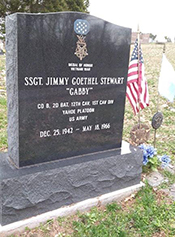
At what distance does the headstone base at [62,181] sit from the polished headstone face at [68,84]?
161mm

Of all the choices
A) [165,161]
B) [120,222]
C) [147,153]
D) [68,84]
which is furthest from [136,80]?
[120,222]

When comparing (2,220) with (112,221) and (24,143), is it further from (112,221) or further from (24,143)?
(112,221)

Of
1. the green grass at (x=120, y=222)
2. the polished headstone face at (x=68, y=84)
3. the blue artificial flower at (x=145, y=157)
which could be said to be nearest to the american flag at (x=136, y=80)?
the polished headstone face at (x=68, y=84)

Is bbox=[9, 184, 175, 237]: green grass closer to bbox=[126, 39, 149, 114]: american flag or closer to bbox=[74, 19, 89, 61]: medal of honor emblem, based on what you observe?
bbox=[126, 39, 149, 114]: american flag

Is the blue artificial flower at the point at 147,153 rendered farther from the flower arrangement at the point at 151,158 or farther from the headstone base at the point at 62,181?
the headstone base at the point at 62,181

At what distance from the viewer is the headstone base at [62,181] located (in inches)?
99.8

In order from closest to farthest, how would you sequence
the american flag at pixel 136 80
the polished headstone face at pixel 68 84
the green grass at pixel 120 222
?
the polished headstone face at pixel 68 84 < the green grass at pixel 120 222 < the american flag at pixel 136 80

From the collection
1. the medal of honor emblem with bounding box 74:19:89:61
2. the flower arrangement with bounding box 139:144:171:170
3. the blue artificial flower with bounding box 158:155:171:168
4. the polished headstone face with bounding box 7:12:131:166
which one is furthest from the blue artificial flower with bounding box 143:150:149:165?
the medal of honor emblem with bounding box 74:19:89:61

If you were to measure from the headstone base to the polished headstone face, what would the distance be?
0.53 feet

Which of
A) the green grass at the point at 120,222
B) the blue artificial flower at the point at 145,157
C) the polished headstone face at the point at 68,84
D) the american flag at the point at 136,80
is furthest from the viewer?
the american flag at the point at 136,80

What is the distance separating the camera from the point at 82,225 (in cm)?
273

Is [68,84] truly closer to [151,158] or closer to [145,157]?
[145,157]

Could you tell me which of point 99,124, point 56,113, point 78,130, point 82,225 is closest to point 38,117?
point 56,113

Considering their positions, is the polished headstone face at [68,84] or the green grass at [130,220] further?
the green grass at [130,220]
